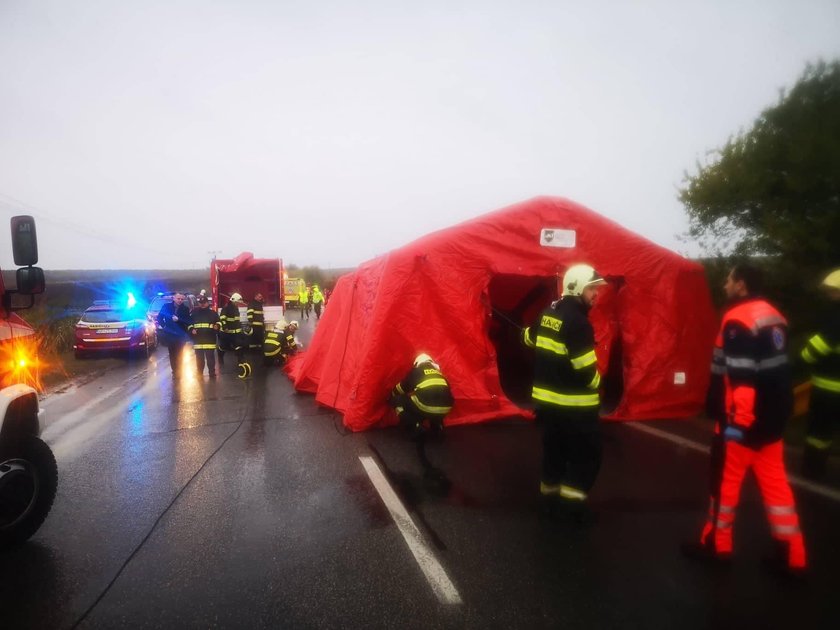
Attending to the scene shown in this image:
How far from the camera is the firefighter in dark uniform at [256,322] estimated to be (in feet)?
40.9

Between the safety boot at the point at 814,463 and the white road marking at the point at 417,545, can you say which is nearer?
the white road marking at the point at 417,545

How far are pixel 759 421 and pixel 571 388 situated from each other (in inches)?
48.9

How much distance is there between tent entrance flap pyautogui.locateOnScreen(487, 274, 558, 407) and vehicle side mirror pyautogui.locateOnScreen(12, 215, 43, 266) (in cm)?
717

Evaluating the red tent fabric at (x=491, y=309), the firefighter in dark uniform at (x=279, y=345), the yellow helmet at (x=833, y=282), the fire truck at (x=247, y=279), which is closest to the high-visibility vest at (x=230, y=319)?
the firefighter in dark uniform at (x=279, y=345)

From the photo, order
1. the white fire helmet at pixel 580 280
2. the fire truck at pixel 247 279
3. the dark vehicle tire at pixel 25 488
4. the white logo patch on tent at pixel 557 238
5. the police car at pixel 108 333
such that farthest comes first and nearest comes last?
the fire truck at pixel 247 279, the police car at pixel 108 333, the white logo patch on tent at pixel 557 238, the white fire helmet at pixel 580 280, the dark vehicle tire at pixel 25 488

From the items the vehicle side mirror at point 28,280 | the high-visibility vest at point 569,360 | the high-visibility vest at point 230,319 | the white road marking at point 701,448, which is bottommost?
the white road marking at point 701,448

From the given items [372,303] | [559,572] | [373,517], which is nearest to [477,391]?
[372,303]

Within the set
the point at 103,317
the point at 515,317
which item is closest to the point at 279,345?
the point at 103,317

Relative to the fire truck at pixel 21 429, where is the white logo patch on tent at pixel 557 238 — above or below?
above

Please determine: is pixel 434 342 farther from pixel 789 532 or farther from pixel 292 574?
pixel 789 532

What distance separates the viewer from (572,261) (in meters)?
7.37

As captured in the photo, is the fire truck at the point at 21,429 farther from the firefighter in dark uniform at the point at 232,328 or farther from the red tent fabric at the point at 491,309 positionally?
the firefighter in dark uniform at the point at 232,328

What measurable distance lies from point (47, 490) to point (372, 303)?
15.0 feet

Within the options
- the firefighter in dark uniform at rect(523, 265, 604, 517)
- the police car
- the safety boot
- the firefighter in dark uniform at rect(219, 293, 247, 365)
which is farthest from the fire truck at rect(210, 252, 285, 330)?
the safety boot
